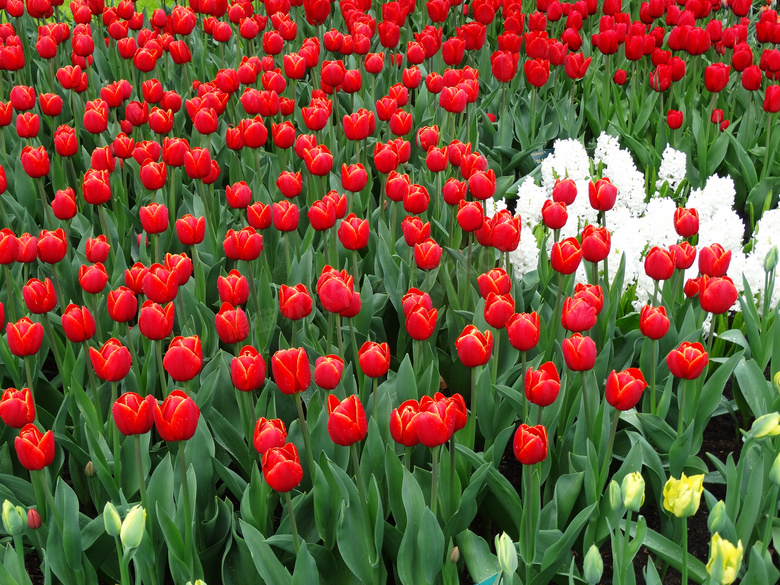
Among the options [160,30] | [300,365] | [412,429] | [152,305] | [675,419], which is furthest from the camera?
[160,30]

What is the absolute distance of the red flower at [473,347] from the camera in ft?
6.37

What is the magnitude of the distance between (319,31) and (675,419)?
368 cm

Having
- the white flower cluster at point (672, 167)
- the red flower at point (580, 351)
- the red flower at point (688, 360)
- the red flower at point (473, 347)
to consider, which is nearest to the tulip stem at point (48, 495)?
the red flower at point (473, 347)

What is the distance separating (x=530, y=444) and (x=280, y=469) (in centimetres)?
51

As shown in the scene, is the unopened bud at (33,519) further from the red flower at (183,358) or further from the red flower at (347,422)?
the red flower at (347,422)

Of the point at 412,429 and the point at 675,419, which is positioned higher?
the point at 412,429

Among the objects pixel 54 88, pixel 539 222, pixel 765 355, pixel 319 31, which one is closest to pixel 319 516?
pixel 765 355

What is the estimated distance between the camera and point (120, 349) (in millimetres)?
1995

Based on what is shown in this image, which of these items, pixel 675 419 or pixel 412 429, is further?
pixel 675 419

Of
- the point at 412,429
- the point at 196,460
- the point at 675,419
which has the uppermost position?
the point at 412,429

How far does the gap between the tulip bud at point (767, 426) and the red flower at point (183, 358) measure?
1205 millimetres

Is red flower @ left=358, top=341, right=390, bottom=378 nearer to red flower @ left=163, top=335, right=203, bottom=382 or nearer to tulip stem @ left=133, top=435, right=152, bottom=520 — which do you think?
red flower @ left=163, top=335, right=203, bottom=382

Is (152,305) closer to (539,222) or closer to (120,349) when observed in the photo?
(120,349)

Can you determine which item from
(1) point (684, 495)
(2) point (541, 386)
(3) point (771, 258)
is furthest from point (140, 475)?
(3) point (771, 258)
